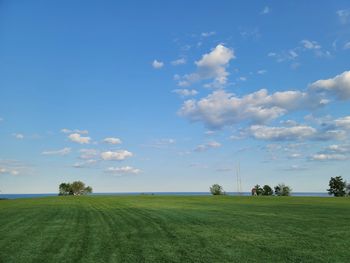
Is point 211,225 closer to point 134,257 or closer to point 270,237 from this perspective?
point 270,237

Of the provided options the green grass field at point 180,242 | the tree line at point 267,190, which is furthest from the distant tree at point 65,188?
the green grass field at point 180,242

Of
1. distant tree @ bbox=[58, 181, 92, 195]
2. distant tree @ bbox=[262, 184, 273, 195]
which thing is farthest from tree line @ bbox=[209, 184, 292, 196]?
distant tree @ bbox=[58, 181, 92, 195]

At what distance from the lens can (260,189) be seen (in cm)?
10381

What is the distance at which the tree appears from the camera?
9969cm

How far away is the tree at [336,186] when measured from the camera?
327 feet

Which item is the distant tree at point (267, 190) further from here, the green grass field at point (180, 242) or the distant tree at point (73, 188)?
the green grass field at point (180, 242)

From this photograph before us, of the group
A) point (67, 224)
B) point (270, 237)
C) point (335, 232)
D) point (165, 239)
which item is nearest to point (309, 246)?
point (270, 237)

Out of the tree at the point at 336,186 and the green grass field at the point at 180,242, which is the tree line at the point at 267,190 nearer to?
the tree at the point at 336,186

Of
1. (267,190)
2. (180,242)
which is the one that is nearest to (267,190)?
(267,190)

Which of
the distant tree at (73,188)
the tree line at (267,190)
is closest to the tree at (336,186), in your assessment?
the tree line at (267,190)

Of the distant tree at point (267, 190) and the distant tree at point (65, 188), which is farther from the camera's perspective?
the distant tree at point (65, 188)

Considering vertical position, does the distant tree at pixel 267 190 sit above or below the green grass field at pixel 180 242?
above

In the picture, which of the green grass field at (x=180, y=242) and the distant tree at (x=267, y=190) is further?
the distant tree at (x=267, y=190)

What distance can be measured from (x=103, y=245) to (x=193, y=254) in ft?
11.1
